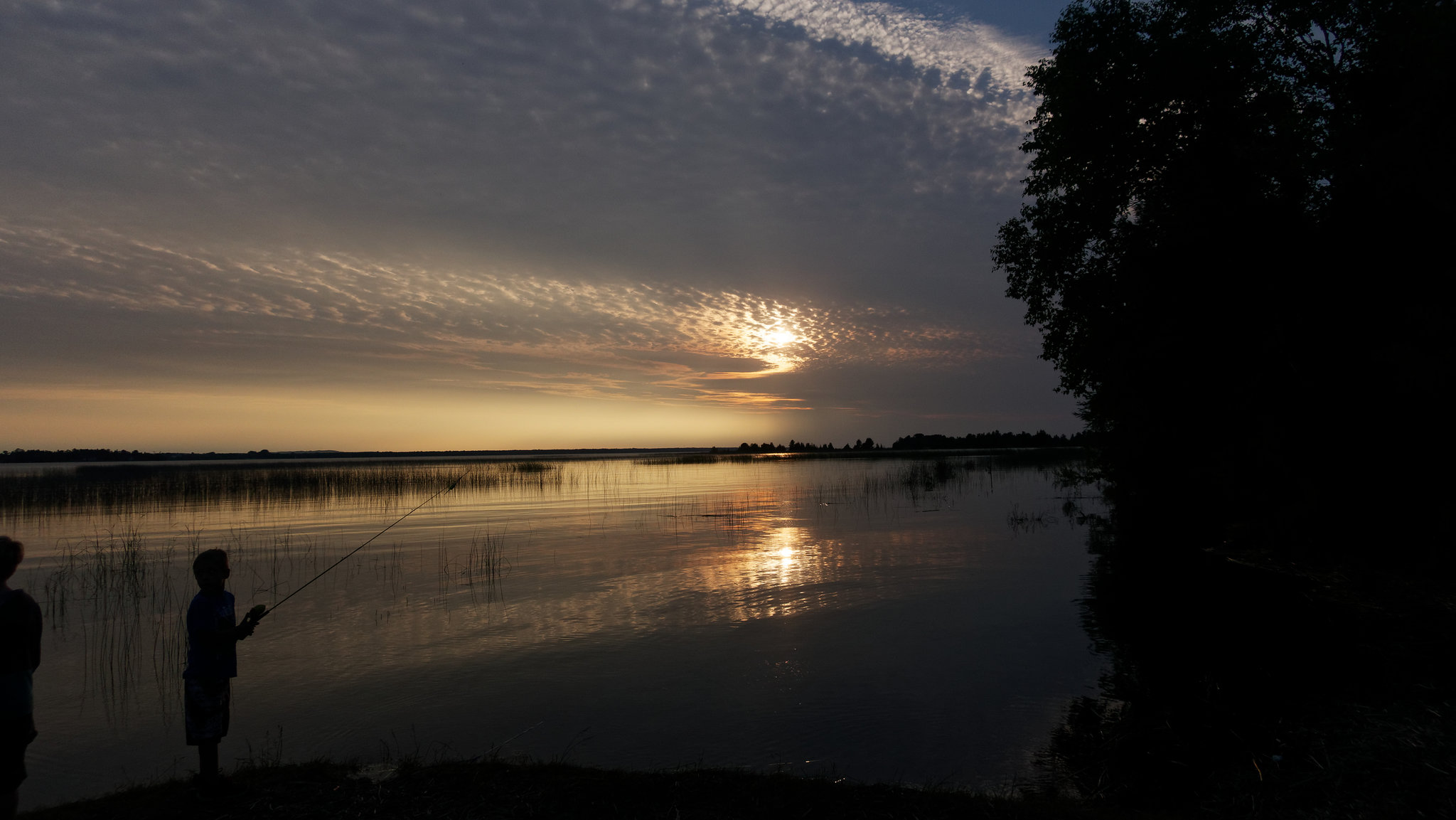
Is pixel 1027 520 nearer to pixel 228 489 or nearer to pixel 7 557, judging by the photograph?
pixel 7 557

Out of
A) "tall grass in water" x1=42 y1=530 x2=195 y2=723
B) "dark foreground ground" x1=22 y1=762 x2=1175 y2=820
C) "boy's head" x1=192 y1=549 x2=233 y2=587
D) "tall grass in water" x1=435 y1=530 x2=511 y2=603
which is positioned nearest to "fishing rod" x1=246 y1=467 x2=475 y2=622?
"boy's head" x1=192 y1=549 x2=233 y2=587

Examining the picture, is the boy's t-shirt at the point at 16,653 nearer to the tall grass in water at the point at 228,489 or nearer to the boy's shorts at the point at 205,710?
the boy's shorts at the point at 205,710

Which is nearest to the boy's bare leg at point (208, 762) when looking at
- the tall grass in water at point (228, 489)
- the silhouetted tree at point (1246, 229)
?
the silhouetted tree at point (1246, 229)

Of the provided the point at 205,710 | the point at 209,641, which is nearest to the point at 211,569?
the point at 209,641

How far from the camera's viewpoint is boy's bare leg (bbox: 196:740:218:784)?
624 centimetres

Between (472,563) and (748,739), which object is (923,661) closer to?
(748,739)

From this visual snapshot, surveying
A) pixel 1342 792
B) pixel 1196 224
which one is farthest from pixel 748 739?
pixel 1196 224

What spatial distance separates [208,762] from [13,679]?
1567 mm

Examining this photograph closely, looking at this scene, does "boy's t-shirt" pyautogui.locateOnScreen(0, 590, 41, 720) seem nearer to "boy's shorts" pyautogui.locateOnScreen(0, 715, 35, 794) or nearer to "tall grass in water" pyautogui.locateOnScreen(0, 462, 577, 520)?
"boy's shorts" pyautogui.locateOnScreen(0, 715, 35, 794)

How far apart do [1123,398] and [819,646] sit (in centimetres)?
1554

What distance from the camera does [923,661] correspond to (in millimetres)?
11219

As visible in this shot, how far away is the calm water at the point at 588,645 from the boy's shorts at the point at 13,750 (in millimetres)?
2681

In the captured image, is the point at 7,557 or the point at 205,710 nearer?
the point at 7,557

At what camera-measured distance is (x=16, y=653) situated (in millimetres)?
5344
